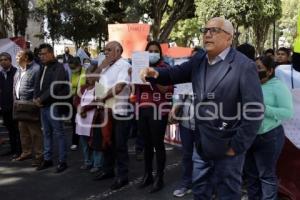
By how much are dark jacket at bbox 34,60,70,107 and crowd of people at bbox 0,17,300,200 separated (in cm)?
1

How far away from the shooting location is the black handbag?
7.19 metres

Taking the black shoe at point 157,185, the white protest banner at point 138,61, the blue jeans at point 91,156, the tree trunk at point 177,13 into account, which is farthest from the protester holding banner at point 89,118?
the tree trunk at point 177,13

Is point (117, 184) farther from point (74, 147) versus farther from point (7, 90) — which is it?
point (7, 90)

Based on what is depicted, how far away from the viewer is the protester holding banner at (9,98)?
7.89m

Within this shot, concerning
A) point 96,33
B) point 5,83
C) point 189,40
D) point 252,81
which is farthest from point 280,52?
point 189,40

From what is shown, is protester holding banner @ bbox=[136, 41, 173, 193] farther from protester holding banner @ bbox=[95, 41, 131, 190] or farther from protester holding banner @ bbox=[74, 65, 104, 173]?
protester holding banner @ bbox=[74, 65, 104, 173]

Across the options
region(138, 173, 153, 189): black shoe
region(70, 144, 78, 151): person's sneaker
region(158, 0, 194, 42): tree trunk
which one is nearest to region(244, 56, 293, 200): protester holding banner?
region(138, 173, 153, 189): black shoe

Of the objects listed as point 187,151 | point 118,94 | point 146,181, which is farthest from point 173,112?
point 146,181

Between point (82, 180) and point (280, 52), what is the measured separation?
3.16 metres

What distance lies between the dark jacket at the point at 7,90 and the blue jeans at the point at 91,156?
164 cm

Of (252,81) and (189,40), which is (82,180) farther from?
(189,40)

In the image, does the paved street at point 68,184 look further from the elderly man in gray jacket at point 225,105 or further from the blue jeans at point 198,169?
the elderly man in gray jacket at point 225,105

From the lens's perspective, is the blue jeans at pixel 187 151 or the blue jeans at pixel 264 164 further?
the blue jeans at pixel 187 151

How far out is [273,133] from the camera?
473 centimetres
